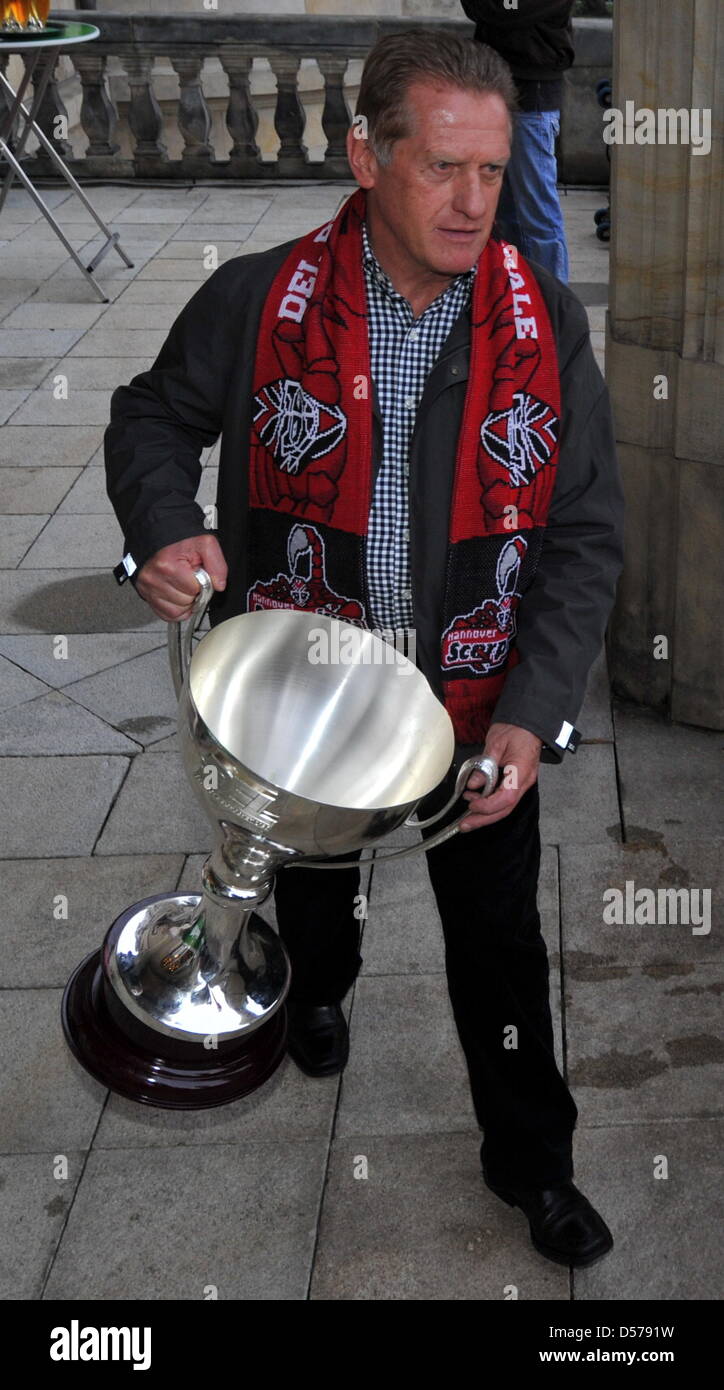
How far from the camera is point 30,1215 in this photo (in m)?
2.83

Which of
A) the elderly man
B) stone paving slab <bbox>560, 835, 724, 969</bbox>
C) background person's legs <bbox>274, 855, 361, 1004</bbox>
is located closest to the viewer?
the elderly man

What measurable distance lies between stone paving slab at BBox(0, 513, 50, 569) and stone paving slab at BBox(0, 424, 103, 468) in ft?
1.80

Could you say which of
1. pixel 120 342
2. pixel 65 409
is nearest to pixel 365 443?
pixel 65 409

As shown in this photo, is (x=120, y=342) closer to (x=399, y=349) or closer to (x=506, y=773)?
(x=399, y=349)

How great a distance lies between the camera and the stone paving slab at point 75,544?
5559 millimetres

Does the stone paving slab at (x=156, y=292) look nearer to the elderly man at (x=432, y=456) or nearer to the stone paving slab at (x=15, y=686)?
the stone paving slab at (x=15, y=686)

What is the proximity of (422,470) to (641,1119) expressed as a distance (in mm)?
1361

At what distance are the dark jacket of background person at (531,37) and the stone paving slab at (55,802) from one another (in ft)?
9.60

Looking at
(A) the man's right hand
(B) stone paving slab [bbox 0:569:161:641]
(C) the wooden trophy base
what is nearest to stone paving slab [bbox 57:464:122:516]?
(B) stone paving slab [bbox 0:569:161:641]

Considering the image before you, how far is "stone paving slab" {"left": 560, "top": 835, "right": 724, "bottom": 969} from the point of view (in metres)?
3.45

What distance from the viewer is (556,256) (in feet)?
20.7

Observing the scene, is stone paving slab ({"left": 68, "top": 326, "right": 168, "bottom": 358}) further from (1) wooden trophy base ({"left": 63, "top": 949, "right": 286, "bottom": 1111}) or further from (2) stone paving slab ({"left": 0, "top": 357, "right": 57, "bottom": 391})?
(1) wooden trophy base ({"left": 63, "top": 949, "right": 286, "bottom": 1111})

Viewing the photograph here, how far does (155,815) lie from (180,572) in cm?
191
